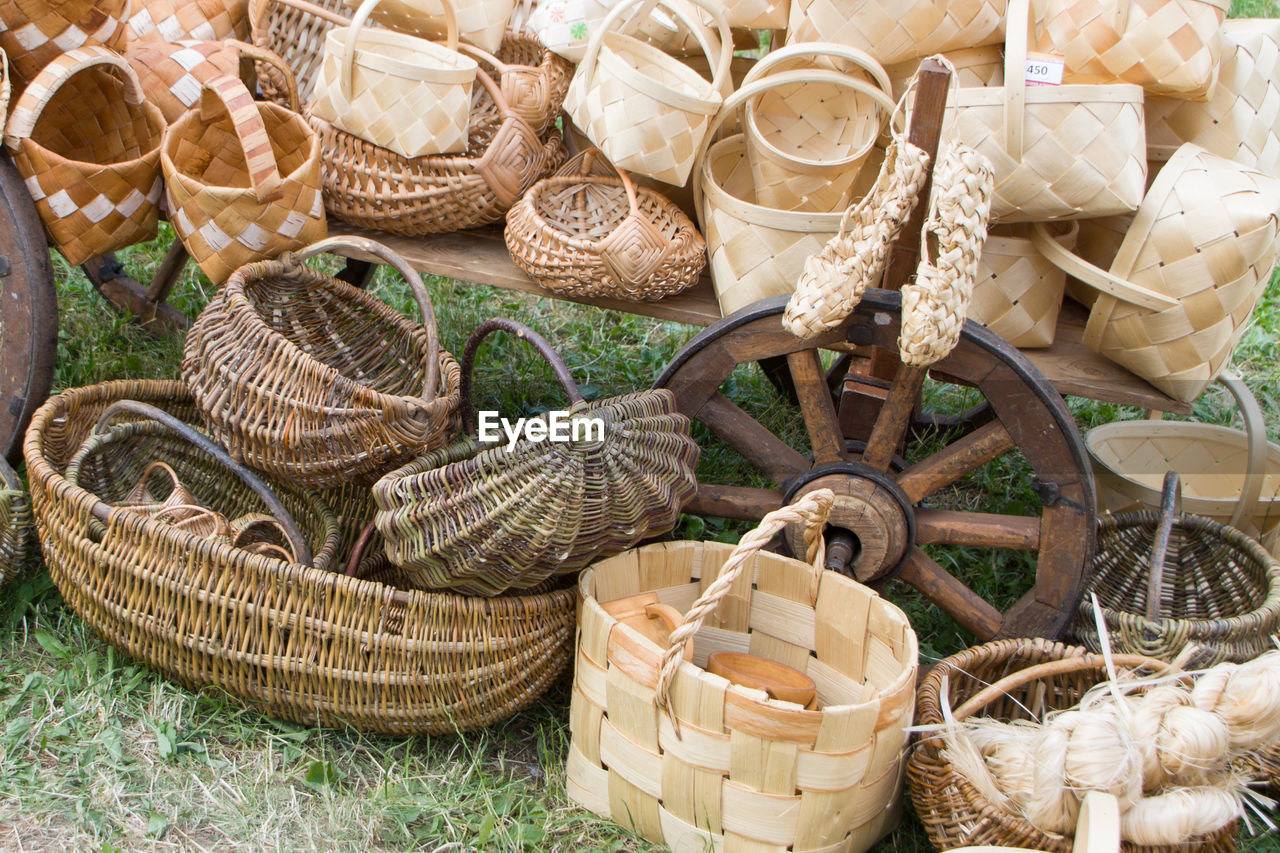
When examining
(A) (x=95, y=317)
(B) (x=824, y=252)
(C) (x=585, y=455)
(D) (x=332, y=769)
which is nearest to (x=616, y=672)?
(C) (x=585, y=455)

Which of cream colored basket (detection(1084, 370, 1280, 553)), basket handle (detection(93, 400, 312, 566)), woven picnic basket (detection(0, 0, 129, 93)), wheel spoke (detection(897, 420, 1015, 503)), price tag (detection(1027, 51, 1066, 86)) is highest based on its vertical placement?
price tag (detection(1027, 51, 1066, 86))

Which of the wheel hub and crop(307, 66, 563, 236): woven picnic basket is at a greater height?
crop(307, 66, 563, 236): woven picnic basket

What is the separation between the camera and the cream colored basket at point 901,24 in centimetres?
189

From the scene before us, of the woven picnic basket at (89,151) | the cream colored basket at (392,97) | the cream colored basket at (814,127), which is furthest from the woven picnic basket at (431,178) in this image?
the cream colored basket at (814,127)

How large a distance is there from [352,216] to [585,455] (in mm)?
1003

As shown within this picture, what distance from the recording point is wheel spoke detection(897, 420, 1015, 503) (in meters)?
1.83

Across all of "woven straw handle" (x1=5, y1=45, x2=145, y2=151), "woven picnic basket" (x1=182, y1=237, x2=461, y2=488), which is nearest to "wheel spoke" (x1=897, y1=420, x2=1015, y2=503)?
"woven picnic basket" (x1=182, y1=237, x2=461, y2=488)

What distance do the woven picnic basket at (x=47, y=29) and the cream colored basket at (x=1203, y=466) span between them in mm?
2311

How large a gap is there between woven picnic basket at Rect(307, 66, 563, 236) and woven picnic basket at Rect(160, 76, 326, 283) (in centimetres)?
7

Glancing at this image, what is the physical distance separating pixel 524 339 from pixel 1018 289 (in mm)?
939

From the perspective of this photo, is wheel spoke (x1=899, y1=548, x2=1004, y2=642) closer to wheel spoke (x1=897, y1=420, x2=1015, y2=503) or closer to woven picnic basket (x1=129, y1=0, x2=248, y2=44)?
wheel spoke (x1=897, y1=420, x2=1015, y2=503)

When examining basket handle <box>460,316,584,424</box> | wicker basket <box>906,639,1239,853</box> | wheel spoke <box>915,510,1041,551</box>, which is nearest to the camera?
wicker basket <box>906,639,1239,853</box>

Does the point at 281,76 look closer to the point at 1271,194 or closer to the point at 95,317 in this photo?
the point at 95,317

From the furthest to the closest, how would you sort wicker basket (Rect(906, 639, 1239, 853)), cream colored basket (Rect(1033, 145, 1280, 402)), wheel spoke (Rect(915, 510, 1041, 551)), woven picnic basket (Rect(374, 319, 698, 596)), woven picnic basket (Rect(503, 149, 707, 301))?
woven picnic basket (Rect(503, 149, 707, 301)) → wheel spoke (Rect(915, 510, 1041, 551)) → cream colored basket (Rect(1033, 145, 1280, 402)) → woven picnic basket (Rect(374, 319, 698, 596)) → wicker basket (Rect(906, 639, 1239, 853))
